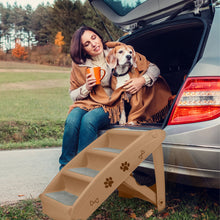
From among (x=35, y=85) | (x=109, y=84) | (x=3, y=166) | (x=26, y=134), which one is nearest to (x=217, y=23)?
(x=109, y=84)

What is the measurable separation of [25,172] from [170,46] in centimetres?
230

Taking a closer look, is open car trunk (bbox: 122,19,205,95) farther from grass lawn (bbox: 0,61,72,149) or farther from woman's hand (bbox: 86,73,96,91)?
grass lawn (bbox: 0,61,72,149)

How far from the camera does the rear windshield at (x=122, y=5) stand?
322 cm

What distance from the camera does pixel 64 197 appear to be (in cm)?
219

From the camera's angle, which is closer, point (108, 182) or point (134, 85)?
point (108, 182)

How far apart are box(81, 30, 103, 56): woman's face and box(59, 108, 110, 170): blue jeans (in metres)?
0.63

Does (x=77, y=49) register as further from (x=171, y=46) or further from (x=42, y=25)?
(x=42, y=25)

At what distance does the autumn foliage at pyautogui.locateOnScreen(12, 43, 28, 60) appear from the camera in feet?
148

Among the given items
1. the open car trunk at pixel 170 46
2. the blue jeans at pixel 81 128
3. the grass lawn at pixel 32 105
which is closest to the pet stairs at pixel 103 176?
the blue jeans at pixel 81 128

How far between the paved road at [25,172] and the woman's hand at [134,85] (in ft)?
4.11

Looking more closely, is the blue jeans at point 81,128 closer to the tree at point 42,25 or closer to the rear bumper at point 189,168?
the rear bumper at point 189,168

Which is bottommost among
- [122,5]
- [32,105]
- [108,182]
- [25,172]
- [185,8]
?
[32,105]

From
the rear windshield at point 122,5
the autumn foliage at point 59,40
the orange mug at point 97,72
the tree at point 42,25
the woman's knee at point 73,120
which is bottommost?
the woman's knee at point 73,120

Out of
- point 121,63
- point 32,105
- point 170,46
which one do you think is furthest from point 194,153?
point 32,105
